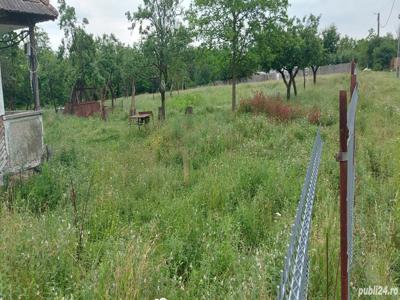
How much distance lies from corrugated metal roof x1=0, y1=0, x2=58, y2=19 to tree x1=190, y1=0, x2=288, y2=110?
8.58 meters

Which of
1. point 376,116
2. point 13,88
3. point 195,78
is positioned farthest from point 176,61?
point 195,78

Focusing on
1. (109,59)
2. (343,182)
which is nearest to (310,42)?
(109,59)

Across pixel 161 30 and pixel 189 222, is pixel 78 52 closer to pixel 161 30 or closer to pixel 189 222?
pixel 161 30

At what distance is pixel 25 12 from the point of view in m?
7.22

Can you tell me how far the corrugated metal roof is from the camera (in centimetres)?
693

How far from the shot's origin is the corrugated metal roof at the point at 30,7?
6930 millimetres

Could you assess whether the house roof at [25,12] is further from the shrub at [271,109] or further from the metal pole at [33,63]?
the shrub at [271,109]

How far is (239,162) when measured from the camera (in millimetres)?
7141

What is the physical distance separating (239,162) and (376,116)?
6198 millimetres

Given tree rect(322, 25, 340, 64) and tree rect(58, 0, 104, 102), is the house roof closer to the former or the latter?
tree rect(58, 0, 104, 102)

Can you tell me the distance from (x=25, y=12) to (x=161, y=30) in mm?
10037

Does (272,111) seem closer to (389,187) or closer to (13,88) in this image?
(389,187)

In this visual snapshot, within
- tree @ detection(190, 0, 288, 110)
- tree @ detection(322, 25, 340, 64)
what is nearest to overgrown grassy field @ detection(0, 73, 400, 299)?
tree @ detection(190, 0, 288, 110)

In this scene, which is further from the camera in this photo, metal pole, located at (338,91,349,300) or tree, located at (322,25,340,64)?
tree, located at (322,25,340,64)
